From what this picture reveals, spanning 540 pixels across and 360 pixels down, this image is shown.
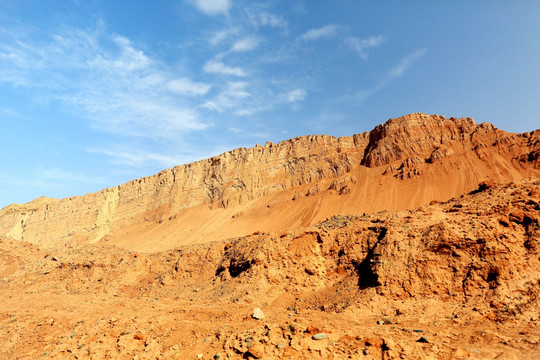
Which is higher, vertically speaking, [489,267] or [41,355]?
[489,267]

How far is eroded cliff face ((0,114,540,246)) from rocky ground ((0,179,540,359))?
55.4ft

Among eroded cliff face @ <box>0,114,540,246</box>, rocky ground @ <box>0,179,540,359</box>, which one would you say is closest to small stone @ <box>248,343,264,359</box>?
rocky ground @ <box>0,179,540,359</box>

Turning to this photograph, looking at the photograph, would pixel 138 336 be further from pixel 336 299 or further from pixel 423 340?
pixel 423 340

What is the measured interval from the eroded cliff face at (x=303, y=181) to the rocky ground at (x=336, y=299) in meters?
16.9

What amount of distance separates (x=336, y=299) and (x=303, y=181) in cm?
2936

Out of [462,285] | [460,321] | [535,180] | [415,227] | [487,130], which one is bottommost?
[460,321]

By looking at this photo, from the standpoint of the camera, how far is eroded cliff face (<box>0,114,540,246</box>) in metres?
28.5

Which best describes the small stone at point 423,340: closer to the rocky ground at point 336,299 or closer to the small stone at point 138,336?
the rocky ground at point 336,299

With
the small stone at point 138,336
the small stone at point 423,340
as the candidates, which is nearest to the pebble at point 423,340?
the small stone at point 423,340

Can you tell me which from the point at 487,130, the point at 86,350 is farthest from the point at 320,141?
the point at 86,350

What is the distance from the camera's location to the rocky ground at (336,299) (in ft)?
20.2

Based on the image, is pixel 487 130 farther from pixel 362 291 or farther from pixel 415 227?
pixel 362 291

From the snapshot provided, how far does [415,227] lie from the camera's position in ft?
34.5

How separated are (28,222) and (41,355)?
62.2 meters
